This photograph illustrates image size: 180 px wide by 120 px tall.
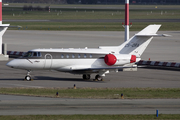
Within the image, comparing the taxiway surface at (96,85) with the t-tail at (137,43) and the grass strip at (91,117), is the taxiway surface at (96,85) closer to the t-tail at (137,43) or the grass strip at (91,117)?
the grass strip at (91,117)

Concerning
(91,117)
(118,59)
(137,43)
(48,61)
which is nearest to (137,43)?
(137,43)

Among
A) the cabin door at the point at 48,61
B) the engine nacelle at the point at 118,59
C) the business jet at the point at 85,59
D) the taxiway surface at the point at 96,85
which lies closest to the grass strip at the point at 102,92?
the taxiway surface at the point at 96,85

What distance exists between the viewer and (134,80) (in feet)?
107

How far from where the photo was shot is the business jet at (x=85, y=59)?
31.3 meters

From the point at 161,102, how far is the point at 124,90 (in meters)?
4.93

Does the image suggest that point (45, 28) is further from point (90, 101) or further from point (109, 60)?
point (90, 101)

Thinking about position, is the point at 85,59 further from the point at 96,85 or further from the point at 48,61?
the point at 96,85

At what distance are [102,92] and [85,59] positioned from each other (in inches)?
265

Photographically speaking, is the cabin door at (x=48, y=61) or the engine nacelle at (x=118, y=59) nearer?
the cabin door at (x=48, y=61)

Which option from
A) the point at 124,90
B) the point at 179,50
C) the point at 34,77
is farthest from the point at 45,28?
the point at 124,90

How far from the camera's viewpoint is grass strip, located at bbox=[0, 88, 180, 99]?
24.2m

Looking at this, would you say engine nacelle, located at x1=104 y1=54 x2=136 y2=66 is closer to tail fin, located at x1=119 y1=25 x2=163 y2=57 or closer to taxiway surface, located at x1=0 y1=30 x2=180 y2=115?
tail fin, located at x1=119 y1=25 x2=163 y2=57

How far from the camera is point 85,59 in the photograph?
3216 cm

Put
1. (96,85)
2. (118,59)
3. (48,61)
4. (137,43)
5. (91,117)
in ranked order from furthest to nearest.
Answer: (137,43) < (118,59) < (48,61) < (96,85) < (91,117)
